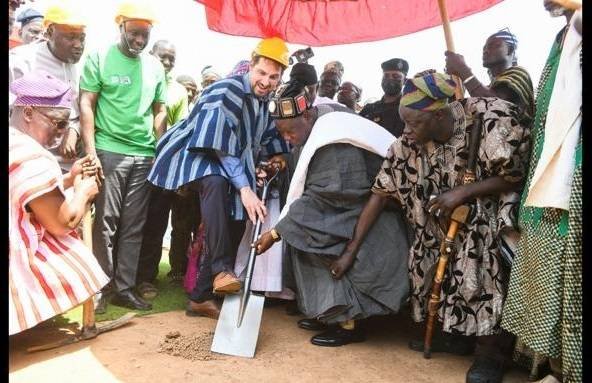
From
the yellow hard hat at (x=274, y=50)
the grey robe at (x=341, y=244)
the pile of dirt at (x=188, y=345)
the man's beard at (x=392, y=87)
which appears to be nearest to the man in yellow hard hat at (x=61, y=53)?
the yellow hard hat at (x=274, y=50)

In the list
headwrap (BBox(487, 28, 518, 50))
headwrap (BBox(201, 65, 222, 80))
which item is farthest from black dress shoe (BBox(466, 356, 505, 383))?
headwrap (BBox(201, 65, 222, 80))

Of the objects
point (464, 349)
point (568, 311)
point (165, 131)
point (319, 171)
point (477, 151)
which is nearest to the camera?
point (568, 311)

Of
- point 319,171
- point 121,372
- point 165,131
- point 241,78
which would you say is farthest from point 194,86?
point 121,372

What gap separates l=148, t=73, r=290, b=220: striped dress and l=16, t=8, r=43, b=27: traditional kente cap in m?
2.43

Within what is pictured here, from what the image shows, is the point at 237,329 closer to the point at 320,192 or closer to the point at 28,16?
the point at 320,192

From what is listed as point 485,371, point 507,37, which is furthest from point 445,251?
point 507,37

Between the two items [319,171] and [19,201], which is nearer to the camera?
[19,201]

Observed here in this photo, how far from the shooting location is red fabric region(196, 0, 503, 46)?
13.4ft

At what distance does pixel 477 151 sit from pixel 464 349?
4.32 feet

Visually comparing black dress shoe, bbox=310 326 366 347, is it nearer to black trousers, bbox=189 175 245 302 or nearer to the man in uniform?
black trousers, bbox=189 175 245 302

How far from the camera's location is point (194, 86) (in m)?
6.63

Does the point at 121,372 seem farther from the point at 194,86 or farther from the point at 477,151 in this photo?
the point at 194,86

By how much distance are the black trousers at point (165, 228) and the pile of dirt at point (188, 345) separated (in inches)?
47.0

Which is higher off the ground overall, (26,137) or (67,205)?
(26,137)
